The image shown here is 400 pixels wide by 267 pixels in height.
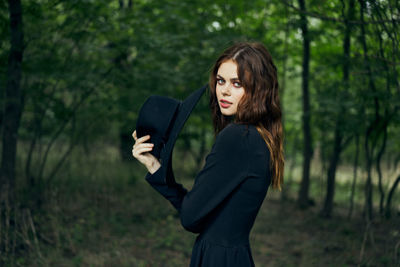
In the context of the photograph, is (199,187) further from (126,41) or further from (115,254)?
(126,41)

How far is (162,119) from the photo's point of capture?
160 centimetres

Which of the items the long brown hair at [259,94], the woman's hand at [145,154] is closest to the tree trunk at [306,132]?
the long brown hair at [259,94]

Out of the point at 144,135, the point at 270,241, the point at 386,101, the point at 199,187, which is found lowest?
the point at 270,241

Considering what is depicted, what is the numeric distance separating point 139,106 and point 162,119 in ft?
16.0

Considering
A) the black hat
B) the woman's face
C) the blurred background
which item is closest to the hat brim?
the black hat

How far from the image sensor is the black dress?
1.51 meters

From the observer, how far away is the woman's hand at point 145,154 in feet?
5.25

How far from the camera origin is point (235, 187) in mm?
1522

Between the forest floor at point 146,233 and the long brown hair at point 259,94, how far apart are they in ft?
8.66

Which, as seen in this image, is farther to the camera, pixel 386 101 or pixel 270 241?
pixel 270 241

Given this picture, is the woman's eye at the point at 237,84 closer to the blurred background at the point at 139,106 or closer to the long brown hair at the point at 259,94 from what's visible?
the long brown hair at the point at 259,94

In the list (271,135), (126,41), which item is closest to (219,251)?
(271,135)

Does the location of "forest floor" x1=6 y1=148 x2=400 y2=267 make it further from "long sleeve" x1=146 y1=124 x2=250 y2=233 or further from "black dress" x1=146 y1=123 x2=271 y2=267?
"long sleeve" x1=146 y1=124 x2=250 y2=233

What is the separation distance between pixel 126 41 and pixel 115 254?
10.5ft
